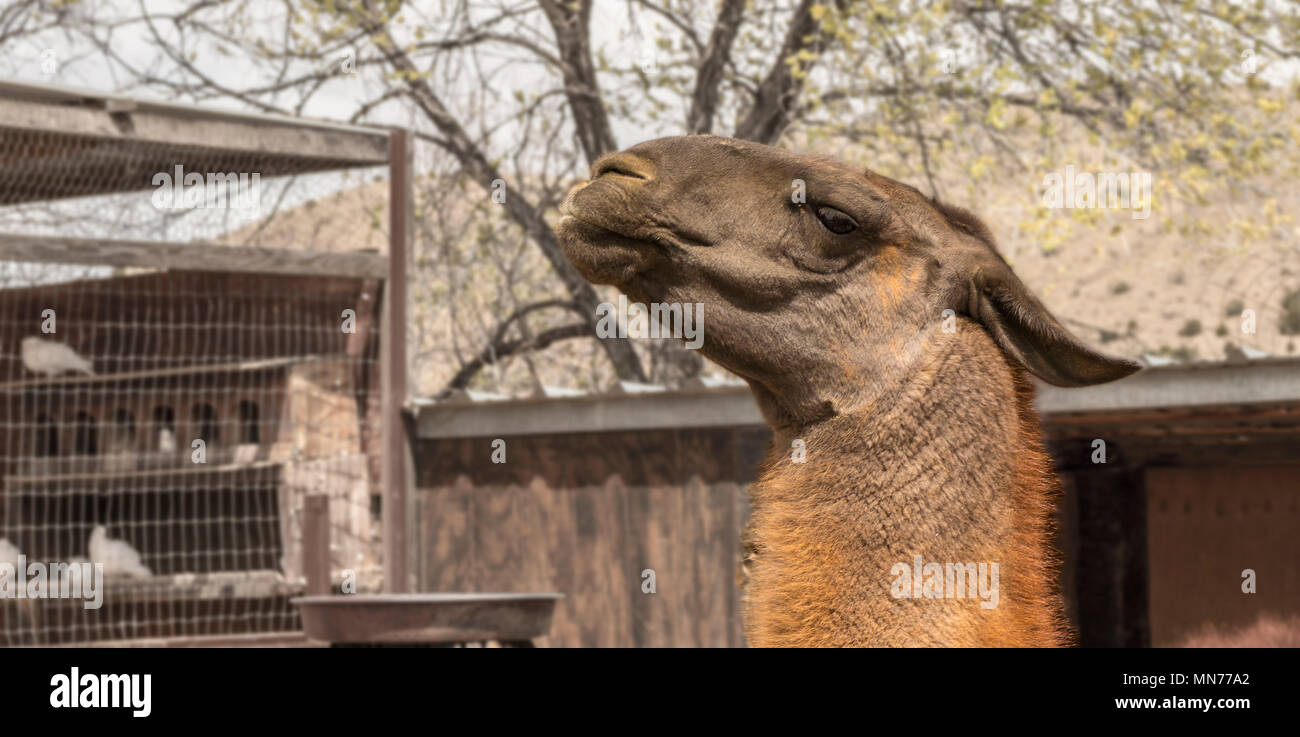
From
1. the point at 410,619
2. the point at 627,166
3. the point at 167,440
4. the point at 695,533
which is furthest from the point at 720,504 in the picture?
the point at 627,166

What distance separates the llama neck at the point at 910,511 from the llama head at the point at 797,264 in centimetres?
8

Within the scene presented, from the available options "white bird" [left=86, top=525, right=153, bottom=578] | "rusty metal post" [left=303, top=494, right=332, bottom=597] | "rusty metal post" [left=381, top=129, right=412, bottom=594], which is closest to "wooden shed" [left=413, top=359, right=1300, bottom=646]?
"rusty metal post" [left=381, top=129, right=412, bottom=594]

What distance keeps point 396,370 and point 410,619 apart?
8.86ft

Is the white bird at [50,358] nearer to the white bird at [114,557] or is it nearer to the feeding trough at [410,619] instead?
the white bird at [114,557]

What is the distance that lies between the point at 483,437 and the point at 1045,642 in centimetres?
626

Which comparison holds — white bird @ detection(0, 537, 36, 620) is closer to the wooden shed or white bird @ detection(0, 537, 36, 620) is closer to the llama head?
the wooden shed

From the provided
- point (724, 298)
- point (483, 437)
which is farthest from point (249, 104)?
point (724, 298)

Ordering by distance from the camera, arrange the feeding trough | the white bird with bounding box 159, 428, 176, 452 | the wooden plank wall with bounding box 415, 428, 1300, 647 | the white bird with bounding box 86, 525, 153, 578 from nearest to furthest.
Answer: the feeding trough, the wooden plank wall with bounding box 415, 428, 1300, 647, the white bird with bounding box 86, 525, 153, 578, the white bird with bounding box 159, 428, 176, 452

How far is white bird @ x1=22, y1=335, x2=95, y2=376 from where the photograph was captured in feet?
28.4

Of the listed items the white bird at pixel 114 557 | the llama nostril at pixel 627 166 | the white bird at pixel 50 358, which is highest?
the white bird at pixel 50 358

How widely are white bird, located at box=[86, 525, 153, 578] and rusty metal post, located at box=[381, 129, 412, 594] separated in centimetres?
133

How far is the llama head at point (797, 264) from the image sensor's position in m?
2.80

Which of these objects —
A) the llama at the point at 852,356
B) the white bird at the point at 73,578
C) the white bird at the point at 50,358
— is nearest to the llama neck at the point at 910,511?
the llama at the point at 852,356

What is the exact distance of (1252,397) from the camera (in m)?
5.90
